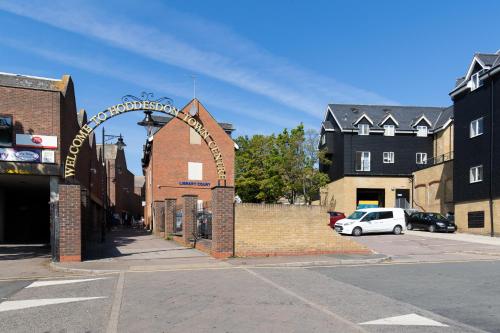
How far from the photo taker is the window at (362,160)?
152 ft

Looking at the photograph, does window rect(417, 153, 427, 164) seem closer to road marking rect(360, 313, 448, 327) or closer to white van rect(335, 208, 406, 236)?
white van rect(335, 208, 406, 236)

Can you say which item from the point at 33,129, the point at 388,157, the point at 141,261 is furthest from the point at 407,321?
the point at 388,157

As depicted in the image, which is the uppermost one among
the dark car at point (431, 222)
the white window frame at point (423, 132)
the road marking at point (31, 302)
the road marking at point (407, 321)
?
the white window frame at point (423, 132)

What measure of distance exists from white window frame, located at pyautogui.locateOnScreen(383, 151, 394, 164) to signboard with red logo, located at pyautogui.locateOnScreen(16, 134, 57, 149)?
35.2 meters

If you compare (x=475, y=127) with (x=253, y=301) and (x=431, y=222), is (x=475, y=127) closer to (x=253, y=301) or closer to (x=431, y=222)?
(x=431, y=222)

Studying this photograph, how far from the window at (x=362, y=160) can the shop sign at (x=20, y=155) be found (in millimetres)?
33456

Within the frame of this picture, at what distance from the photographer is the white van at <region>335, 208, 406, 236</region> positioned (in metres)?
29.1

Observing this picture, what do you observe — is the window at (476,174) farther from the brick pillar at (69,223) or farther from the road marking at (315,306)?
the brick pillar at (69,223)

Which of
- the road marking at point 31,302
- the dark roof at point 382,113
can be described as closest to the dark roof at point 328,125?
the dark roof at point 382,113

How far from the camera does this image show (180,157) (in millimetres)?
42594

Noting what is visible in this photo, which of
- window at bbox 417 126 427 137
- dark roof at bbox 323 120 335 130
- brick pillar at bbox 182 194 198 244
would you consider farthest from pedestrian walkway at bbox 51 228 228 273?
window at bbox 417 126 427 137

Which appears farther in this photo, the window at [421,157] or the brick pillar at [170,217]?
the window at [421,157]

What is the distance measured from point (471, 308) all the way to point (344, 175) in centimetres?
3823

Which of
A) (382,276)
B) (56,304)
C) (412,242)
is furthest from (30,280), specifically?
(412,242)
